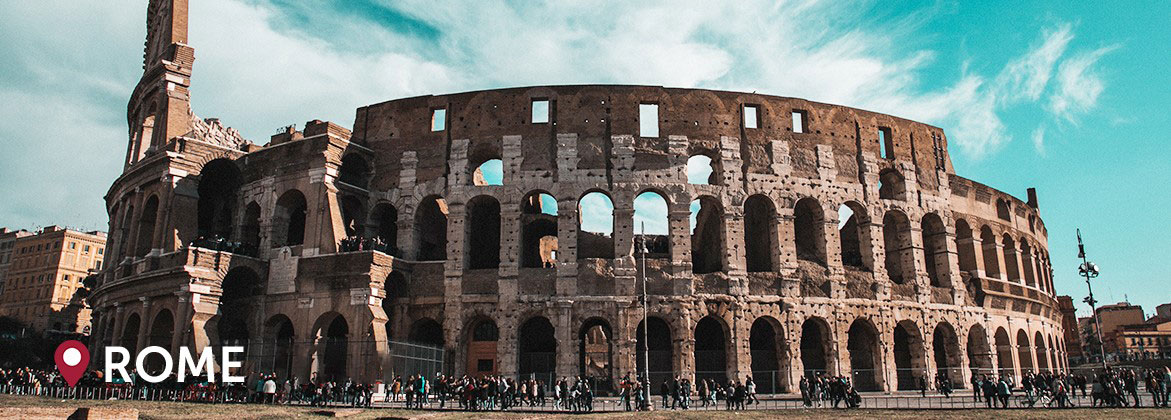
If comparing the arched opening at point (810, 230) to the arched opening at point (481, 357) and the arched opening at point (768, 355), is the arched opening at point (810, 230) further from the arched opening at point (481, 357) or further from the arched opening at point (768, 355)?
the arched opening at point (481, 357)

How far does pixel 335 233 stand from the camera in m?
29.2

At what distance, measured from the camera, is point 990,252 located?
3597 cm

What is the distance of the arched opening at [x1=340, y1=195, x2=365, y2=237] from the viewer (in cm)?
3161

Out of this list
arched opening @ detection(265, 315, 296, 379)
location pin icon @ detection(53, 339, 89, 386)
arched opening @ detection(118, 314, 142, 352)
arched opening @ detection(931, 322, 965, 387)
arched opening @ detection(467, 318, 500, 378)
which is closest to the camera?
location pin icon @ detection(53, 339, 89, 386)

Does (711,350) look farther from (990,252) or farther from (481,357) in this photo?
(990,252)

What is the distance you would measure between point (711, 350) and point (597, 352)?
475 cm

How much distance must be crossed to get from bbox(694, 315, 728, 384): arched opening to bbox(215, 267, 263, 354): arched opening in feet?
52.6

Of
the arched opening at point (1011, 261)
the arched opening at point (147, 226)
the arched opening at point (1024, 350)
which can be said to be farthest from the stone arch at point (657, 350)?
the arched opening at point (147, 226)

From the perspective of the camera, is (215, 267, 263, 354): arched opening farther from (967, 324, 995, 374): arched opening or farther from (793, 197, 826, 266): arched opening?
(967, 324, 995, 374): arched opening

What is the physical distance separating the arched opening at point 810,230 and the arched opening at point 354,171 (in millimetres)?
16287

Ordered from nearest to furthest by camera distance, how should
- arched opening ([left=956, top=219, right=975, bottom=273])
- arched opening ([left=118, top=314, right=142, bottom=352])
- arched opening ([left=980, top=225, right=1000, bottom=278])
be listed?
arched opening ([left=118, top=314, right=142, bottom=352])
arched opening ([left=956, top=219, right=975, bottom=273])
arched opening ([left=980, top=225, right=1000, bottom=278])

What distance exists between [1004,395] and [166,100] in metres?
32.6

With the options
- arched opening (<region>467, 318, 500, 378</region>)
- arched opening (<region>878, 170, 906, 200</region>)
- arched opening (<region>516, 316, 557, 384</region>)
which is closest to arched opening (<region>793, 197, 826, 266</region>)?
arched opening (<region>878, 170, 906, 200</region>)

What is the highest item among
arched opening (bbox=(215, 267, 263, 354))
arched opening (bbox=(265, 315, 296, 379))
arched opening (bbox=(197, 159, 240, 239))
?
arched opening (bbox=(197, 159, 240, 239))
